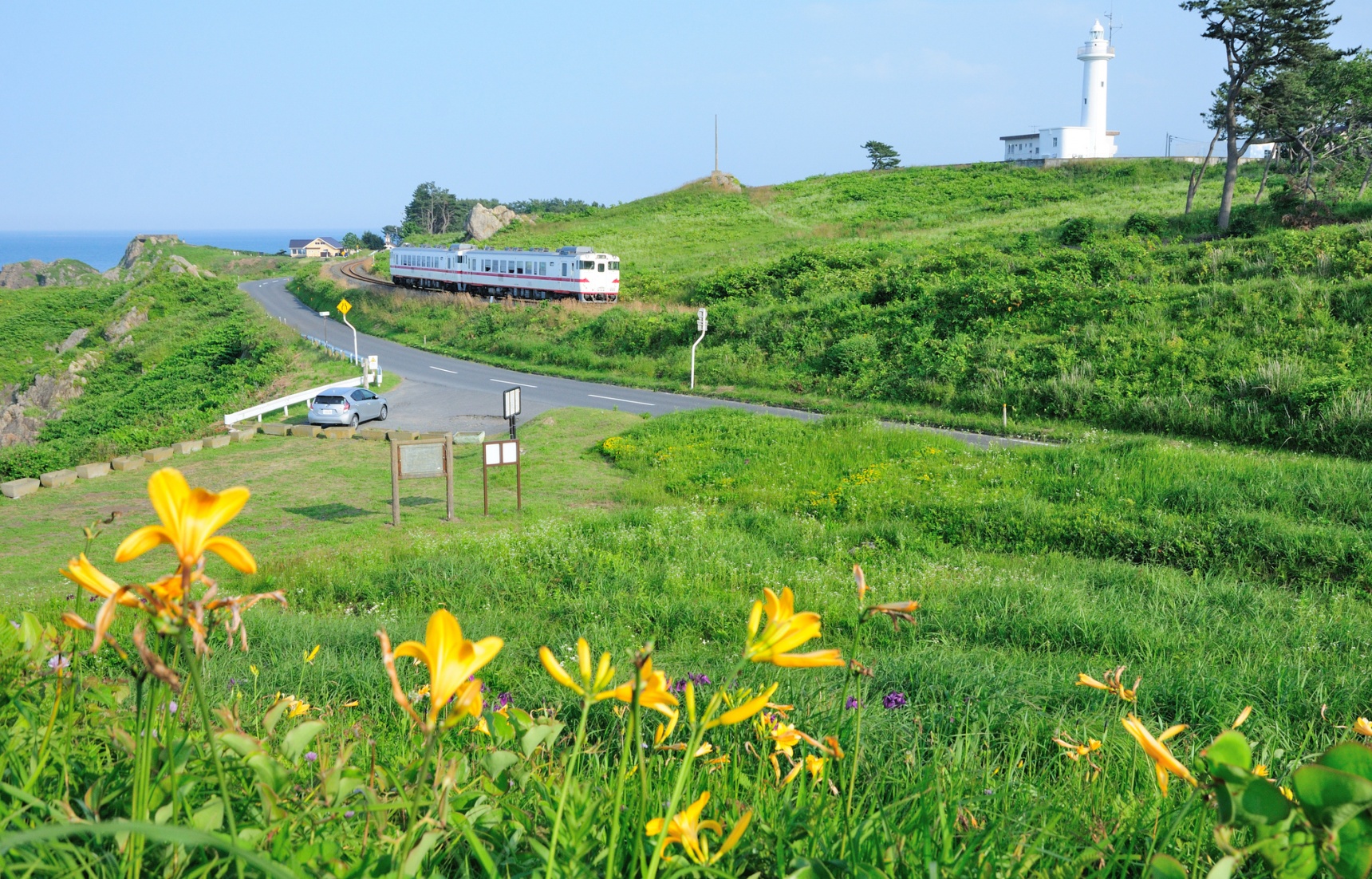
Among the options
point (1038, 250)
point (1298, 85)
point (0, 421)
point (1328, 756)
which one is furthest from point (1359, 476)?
point (0, 421)

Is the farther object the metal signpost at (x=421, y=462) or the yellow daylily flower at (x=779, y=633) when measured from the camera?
the metal signpost at (x=421, y=462)

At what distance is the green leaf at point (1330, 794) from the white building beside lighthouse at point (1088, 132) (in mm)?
70769

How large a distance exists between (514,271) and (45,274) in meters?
85.0

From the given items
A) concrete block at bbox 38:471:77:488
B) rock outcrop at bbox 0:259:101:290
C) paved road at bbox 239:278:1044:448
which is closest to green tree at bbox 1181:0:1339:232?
paved road at bbox 239:278:1044:448

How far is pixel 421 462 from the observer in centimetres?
1187

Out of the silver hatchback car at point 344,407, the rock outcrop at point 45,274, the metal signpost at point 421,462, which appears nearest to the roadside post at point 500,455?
the metal signpost at point 421,462

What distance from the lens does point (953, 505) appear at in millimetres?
10484

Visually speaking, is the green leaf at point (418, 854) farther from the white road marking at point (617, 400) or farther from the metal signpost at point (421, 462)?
the white road marking at point (617, 400)

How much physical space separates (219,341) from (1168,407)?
110 feet

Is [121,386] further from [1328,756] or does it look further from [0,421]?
[1328,756]

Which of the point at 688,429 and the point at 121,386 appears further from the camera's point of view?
the point at 121,386

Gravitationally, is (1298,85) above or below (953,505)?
above

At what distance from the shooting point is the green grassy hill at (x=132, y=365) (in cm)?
2139

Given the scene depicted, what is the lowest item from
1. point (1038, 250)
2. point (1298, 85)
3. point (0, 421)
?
point (0, 421)
